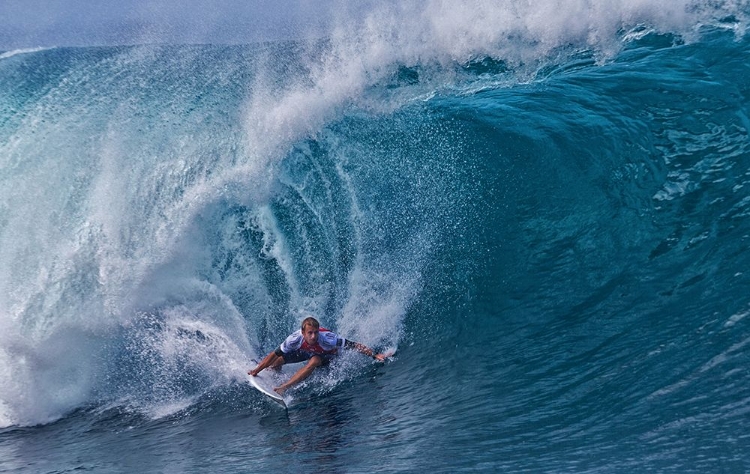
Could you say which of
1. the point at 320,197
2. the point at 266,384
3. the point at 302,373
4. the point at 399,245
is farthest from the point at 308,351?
the point at 320,197

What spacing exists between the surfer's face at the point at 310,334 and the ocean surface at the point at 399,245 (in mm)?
540

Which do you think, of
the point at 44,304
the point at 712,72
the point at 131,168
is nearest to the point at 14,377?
the point at 44,304

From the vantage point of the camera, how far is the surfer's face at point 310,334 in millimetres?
8094

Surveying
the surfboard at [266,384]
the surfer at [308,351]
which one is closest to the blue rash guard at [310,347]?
the surfer at [308,351]

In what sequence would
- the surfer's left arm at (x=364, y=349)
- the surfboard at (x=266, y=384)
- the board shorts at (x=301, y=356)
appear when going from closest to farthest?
the surfboard at (x=266, y=384)
the surfer's left arm at (x=364, y=349)
the board shorts at (x=301, y=356)

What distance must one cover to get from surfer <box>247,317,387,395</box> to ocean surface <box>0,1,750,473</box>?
21 centimetres

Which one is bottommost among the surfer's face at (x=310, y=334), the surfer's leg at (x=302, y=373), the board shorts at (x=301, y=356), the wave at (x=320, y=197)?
the surfer's leg at (x=302, y=373)

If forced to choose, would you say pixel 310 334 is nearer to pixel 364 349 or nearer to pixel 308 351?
pixel 308 351

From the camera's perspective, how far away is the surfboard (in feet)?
25.6

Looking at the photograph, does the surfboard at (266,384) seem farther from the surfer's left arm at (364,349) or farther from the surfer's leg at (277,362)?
the surfer's left arm at (364,349)

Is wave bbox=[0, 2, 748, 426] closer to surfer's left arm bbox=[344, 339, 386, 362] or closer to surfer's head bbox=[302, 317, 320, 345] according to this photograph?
surfer's left arm bbox=[344, 339, 386, 362]

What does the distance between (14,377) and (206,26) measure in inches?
326

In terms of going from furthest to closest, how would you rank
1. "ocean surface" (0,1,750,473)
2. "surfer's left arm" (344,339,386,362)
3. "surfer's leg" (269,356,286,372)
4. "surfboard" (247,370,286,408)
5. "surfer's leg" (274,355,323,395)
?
"surfer's leg" (269,356,286,372), "surfer's left arm" (344,339,386,362), "surfer's leg" (274,355,323,395), "surfboard" (247,370,286,408), "ocean surface" (0,1,750,473)

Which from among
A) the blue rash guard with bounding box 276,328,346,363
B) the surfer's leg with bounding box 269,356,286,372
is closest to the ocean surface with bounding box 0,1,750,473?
the blue rash guard with bounding box 276,328,346,363
